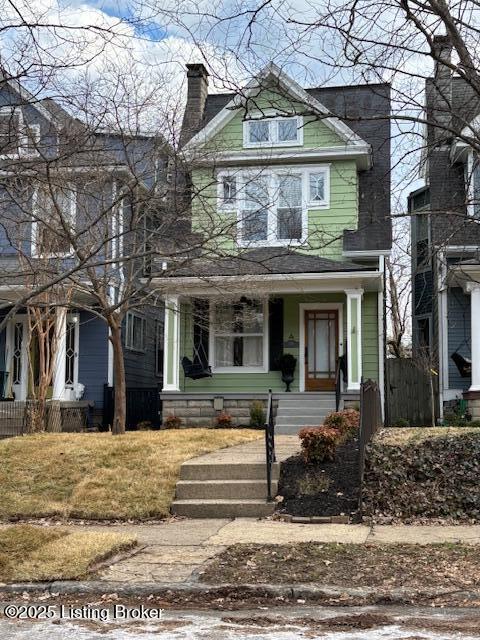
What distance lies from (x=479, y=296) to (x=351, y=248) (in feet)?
10.7

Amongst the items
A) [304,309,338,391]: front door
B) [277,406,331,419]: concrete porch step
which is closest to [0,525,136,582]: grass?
[277,406,331,419]: concrete porch step

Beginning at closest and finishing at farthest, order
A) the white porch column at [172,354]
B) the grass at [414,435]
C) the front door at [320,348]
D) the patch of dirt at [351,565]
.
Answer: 1. the patch of dirt at [351,565]
2. the grass at [414,435]
3. the white porch column at [172,354]
4. the front door at [320,348]

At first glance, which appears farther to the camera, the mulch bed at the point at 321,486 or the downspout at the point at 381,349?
the downspout at the point at 381,349

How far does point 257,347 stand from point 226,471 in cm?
835

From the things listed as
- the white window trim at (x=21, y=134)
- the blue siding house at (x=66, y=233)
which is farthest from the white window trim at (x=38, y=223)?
the white window trim at (x=21, y=134)

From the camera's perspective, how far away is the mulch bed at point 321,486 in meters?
9.29

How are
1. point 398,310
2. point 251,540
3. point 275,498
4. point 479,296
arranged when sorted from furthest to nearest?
→ point 398,310
point 479,296
point 275,498
point 251,540

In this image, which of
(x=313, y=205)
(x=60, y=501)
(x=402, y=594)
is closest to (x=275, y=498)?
(x=60, y=501)

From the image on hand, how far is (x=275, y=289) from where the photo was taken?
17.2m

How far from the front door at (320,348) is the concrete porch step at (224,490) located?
834 cm

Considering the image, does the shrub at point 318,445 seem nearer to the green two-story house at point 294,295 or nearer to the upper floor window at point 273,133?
the green two-story house at point 294,295

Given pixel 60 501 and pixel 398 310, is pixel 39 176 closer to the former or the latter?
pixel 60 501

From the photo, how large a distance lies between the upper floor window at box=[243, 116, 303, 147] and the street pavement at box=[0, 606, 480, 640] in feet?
48.0

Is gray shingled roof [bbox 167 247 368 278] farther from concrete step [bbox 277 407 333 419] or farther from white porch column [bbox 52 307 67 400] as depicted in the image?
white porch column [bbox 52 307 67 400]
